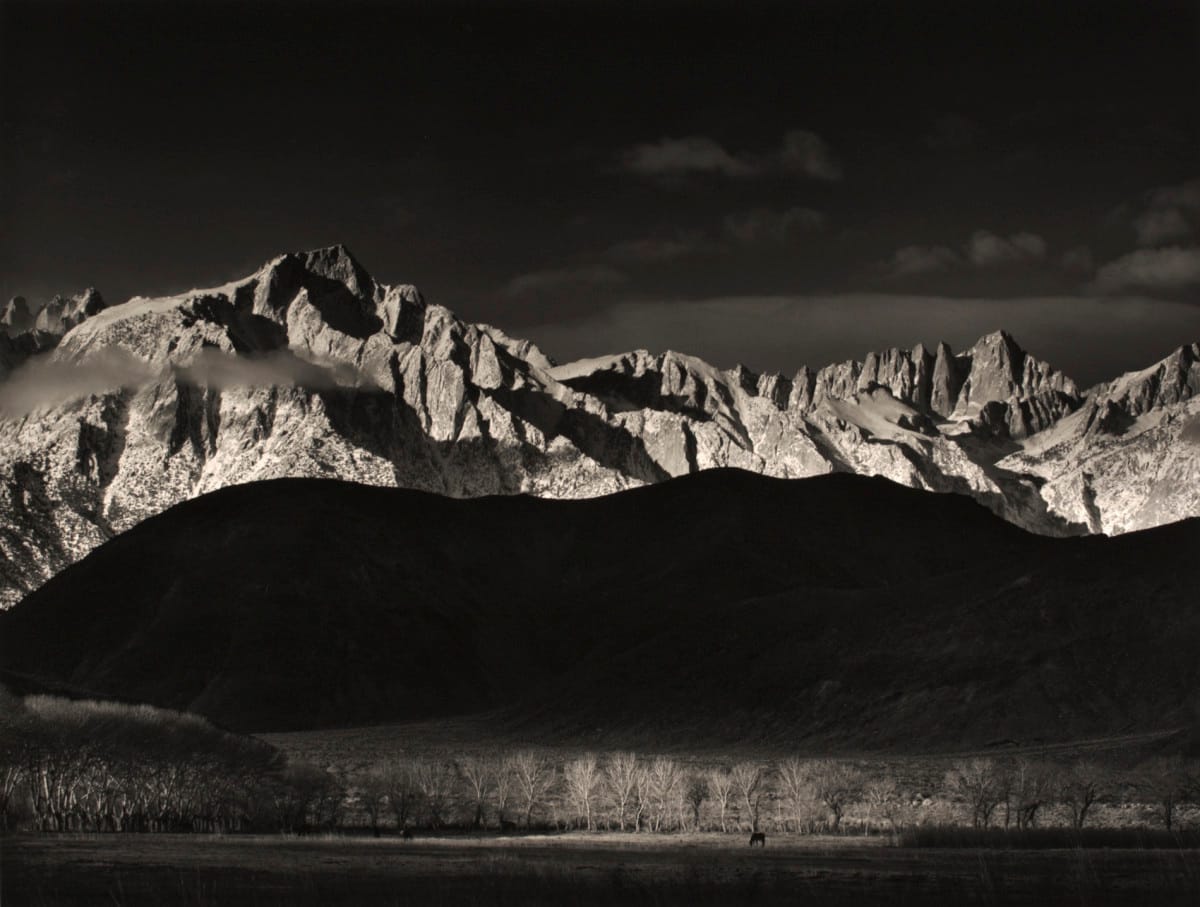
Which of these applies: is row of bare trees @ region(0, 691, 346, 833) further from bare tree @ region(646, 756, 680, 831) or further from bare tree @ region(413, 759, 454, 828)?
bare tree @ region(646, 756, 680, 831)

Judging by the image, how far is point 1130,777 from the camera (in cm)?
12850

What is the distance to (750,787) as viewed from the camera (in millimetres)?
128500

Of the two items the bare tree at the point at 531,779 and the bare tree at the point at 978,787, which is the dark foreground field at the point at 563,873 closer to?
the bare tree at the point at 978,787

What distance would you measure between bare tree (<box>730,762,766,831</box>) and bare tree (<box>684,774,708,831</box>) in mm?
2470

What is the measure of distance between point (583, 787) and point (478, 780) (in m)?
11.2

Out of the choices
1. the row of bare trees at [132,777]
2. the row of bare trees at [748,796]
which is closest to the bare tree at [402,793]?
the row of bare trees at [748,796]

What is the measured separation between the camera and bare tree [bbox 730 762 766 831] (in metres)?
121

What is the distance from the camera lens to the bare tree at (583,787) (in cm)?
12265

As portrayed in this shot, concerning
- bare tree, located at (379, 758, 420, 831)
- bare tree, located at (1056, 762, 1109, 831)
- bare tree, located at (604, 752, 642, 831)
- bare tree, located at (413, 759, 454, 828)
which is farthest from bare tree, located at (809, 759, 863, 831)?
bare tree, located at (379, 758, 420, 831)

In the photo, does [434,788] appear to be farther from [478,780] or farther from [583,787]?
[583,787]

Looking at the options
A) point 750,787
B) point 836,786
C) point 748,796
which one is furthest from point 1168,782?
point 748,796

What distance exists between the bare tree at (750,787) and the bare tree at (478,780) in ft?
62.5

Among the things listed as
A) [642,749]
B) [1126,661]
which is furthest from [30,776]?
[1126,661]

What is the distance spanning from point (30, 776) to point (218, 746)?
649 inches
